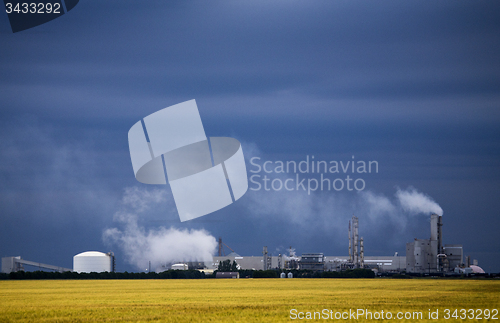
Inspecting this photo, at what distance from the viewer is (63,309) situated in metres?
44.5

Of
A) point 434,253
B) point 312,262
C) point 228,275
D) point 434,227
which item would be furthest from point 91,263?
point 434,227

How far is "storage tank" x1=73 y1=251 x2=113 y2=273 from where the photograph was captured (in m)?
175

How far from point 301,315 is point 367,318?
439cm

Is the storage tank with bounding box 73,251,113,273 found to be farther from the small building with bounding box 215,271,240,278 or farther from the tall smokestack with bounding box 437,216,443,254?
the tall smokestack with bounding box 437,216,443,254

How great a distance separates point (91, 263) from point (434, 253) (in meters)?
104

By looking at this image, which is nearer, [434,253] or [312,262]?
[434,253]

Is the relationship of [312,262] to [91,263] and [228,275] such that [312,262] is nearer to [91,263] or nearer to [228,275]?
[228,275]

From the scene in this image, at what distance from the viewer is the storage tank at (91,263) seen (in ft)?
575

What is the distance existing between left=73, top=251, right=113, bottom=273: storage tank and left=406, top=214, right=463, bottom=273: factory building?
93.6m

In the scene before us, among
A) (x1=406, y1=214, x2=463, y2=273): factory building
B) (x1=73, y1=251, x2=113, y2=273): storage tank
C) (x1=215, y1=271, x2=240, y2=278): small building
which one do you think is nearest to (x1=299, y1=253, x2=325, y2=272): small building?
(x1=406, y1=214, x2=463, y2=273): factory building

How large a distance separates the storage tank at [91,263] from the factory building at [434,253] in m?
93.6

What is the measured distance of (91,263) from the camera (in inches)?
6909

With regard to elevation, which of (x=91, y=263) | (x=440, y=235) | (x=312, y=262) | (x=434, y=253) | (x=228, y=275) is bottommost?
(x=228, y=275)

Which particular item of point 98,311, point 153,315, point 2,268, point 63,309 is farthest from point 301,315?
point 2,268
